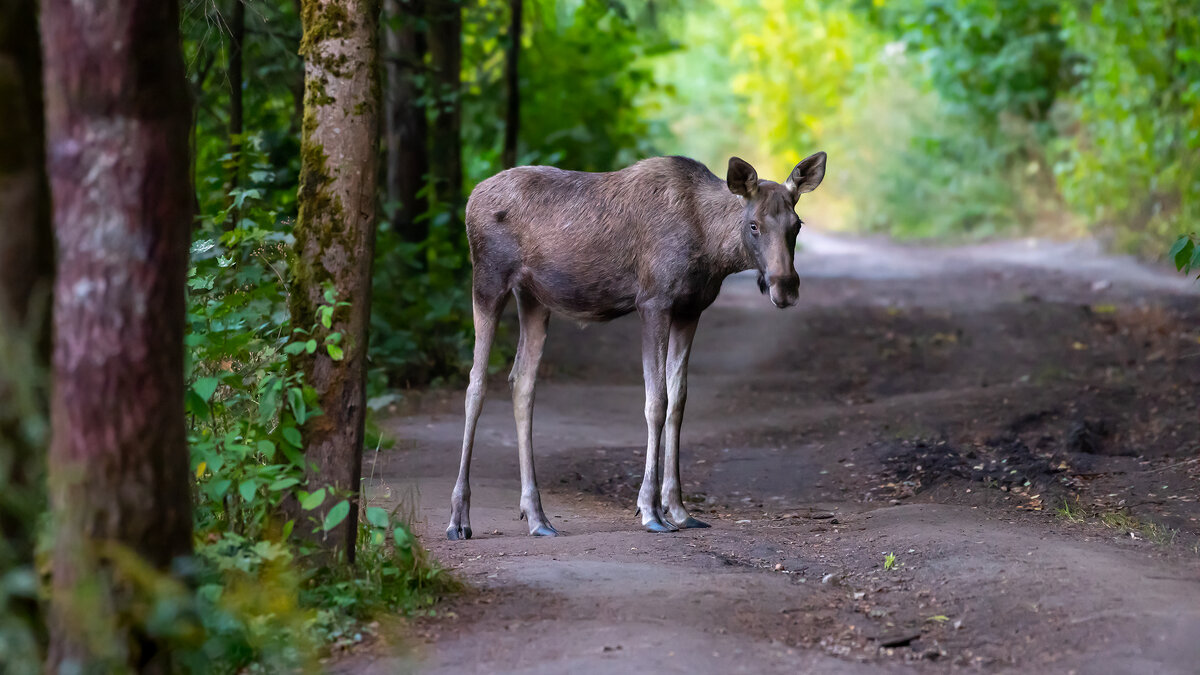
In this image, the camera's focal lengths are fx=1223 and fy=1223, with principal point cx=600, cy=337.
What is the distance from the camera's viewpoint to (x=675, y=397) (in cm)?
794

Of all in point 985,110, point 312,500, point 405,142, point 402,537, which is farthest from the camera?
point 985,110

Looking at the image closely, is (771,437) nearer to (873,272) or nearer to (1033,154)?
(873,272)

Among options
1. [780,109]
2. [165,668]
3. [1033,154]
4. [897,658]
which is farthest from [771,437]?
[780,109]

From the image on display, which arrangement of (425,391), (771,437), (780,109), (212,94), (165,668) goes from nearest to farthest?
(165,668) < (771,437) < (212,94) < (425,391) < (780,109)

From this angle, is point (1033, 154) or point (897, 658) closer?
point (897, 658)

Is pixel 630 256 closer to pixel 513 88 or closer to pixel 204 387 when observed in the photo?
pixel 204 387

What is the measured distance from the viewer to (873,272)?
82.4 feet

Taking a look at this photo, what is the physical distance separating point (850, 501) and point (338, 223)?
4.79 metres

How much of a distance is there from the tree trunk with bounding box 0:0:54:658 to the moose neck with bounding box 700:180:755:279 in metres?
4.43

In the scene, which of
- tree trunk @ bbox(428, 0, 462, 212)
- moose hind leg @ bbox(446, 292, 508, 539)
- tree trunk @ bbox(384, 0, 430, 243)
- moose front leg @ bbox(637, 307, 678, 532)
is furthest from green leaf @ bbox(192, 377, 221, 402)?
tree trunk @ bbox(428, 0, 462, 212)

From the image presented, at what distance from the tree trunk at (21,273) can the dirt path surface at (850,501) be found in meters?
1.30

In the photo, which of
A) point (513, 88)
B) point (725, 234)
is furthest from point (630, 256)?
point (513, 88)

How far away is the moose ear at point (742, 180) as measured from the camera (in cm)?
743

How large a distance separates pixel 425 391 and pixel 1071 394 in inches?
256
